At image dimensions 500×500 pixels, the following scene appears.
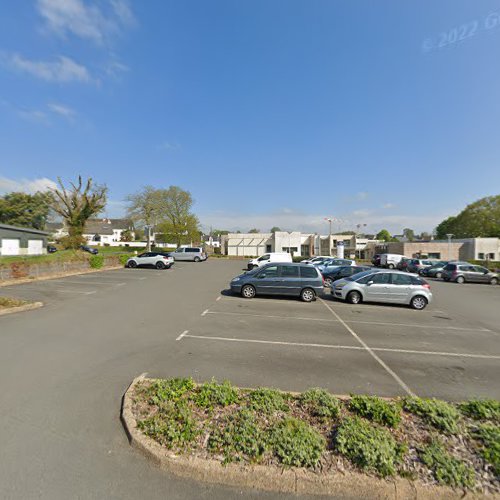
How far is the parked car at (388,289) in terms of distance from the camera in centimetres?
1112

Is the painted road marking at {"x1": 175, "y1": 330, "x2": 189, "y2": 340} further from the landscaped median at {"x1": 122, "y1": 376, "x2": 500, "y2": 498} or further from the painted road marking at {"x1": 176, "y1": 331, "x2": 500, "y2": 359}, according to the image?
the landscaped median at {"x1": 122, "y1": 376, "x2": 500, "y2": 498}

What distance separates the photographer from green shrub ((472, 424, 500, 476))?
8.79ft

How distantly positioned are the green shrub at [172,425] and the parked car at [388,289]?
9.68 metres

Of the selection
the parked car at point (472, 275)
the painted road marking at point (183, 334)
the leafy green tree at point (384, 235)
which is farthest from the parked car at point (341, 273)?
the leafy green tree at point (384, 235)

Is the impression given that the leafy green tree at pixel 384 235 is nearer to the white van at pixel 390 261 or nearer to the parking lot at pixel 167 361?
the white van at pixel 390 261

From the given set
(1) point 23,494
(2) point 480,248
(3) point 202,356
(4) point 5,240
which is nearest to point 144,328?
(3) point 202,356

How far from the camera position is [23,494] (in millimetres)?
2354

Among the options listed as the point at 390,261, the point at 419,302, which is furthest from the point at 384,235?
the point at 419,302

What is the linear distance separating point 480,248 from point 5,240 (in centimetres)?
6275

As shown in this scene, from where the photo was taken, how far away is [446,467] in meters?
2.63

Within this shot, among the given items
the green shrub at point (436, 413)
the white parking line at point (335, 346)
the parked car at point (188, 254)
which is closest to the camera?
the green shrub at point (436, 413)

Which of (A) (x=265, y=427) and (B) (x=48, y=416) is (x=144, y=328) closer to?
(B) (x=48, y=416)


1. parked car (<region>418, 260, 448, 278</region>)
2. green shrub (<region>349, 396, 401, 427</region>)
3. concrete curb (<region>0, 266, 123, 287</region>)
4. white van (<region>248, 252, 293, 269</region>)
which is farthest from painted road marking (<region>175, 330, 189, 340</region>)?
parked car (<region>418, 260, 448, 278</region>)

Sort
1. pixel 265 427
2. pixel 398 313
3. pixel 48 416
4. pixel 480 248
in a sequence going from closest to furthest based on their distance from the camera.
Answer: pixel 265 427 < pixel 48 416 < pixel 398 313 < pixel 480 248
